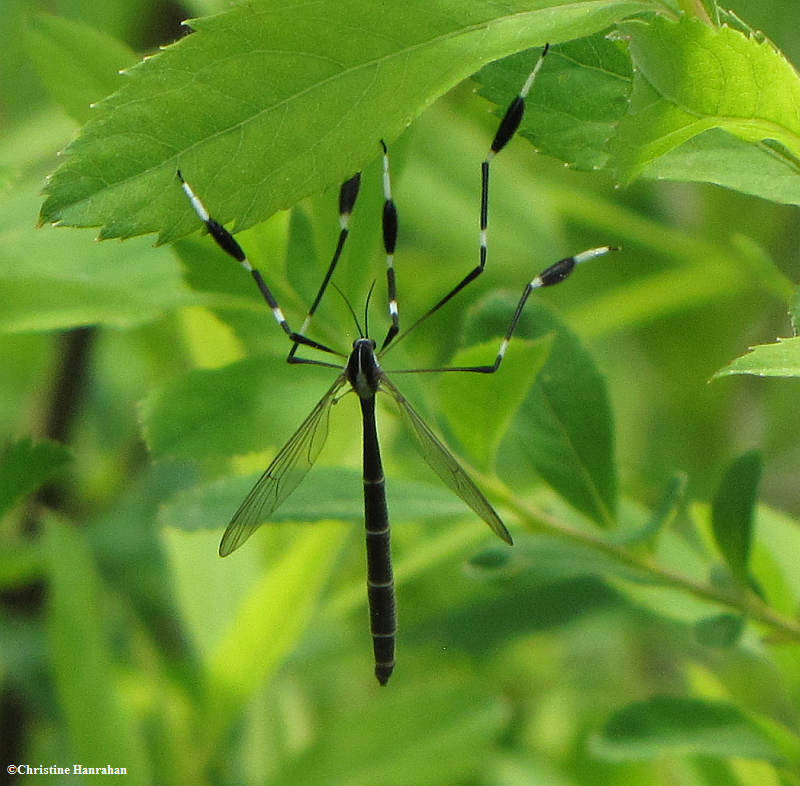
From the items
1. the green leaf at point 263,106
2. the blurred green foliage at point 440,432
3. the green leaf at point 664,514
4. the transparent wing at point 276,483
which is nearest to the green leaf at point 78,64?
the blurred green foliage at point 440,432

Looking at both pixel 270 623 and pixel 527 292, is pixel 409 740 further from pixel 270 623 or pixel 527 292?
pixel 527 292

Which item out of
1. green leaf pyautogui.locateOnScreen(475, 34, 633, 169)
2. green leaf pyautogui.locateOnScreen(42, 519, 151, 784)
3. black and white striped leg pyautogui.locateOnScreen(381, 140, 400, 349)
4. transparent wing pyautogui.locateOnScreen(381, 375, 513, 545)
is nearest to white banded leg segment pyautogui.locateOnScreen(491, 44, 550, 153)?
green leaf pyautogui.locateOnScreen(475, 34, 633, 169)

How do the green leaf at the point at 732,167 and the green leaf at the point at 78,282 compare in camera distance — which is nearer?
the green leaf at the point at 732,167

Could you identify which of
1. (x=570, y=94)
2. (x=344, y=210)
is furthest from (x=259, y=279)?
(x=570, y=94)

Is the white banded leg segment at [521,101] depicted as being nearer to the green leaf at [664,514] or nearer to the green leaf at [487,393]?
the green leaf at [487,393]

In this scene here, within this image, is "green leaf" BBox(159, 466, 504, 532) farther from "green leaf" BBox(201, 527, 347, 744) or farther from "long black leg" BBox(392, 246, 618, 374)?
"green leaf" BBox(201, 527, 347, 744)

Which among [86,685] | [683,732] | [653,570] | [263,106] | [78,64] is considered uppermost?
[78,64]
